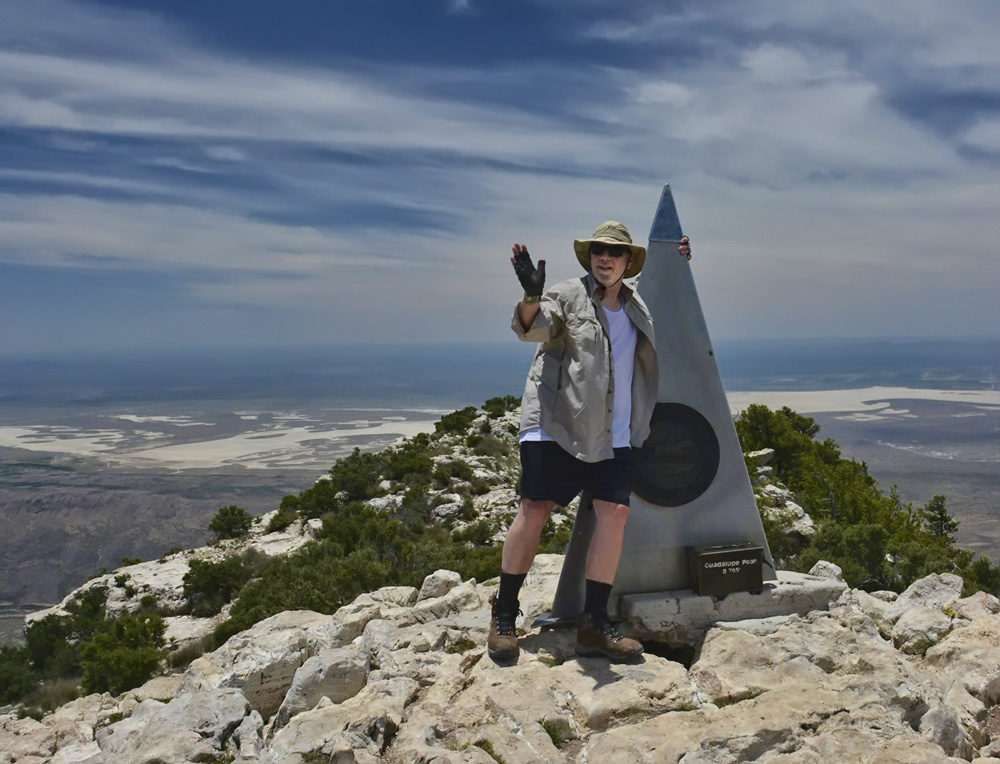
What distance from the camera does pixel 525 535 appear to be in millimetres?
4676

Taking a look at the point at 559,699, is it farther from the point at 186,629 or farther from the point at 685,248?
the point at 186,629

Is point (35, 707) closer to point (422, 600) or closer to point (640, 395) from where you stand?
point (422, 600)

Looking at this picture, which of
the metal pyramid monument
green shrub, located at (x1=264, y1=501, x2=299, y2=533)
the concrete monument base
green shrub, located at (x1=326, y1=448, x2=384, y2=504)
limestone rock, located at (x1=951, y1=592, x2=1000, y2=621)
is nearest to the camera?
the concrete monument base

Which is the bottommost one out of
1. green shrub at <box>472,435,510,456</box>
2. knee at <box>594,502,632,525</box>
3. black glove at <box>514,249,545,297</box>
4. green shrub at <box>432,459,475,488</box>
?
green shrub at <box>432,459,475,488</box>

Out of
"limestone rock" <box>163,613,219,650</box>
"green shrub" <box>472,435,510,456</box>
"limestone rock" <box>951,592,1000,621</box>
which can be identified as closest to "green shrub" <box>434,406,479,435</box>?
"green shrub" <box>472,435,510,456</box>

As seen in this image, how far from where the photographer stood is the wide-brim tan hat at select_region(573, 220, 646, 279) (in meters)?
4.76

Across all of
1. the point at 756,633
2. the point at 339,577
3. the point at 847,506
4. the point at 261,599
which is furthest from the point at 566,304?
the point at 847,506

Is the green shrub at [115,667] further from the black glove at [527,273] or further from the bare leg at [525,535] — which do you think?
the black glove at [527,273]

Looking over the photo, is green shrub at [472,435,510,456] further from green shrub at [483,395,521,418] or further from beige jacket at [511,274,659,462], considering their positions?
beige jacket at [511,274,659,462]

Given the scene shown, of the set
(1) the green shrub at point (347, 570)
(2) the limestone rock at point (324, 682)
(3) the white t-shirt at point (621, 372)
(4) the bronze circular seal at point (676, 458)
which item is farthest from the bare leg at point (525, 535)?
(1) the green shrub at point (347, 570)

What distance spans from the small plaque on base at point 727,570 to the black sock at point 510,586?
1.43 metres

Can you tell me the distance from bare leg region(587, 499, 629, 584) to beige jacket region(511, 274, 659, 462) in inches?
14.5

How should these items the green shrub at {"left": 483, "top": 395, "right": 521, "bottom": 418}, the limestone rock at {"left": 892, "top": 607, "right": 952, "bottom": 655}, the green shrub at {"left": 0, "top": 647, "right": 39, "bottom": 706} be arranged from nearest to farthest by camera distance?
the limestone rock at {"left": 892, "top": 607, "right": 952, "bottom": 655} → the green shrub at {"left": 0, "top": 647, "right": 39, "bottom": 706} → the green shrub at {"left": 483, "top": 395, "right": 521, "bottom": 418}

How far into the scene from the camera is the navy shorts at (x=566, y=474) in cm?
462
